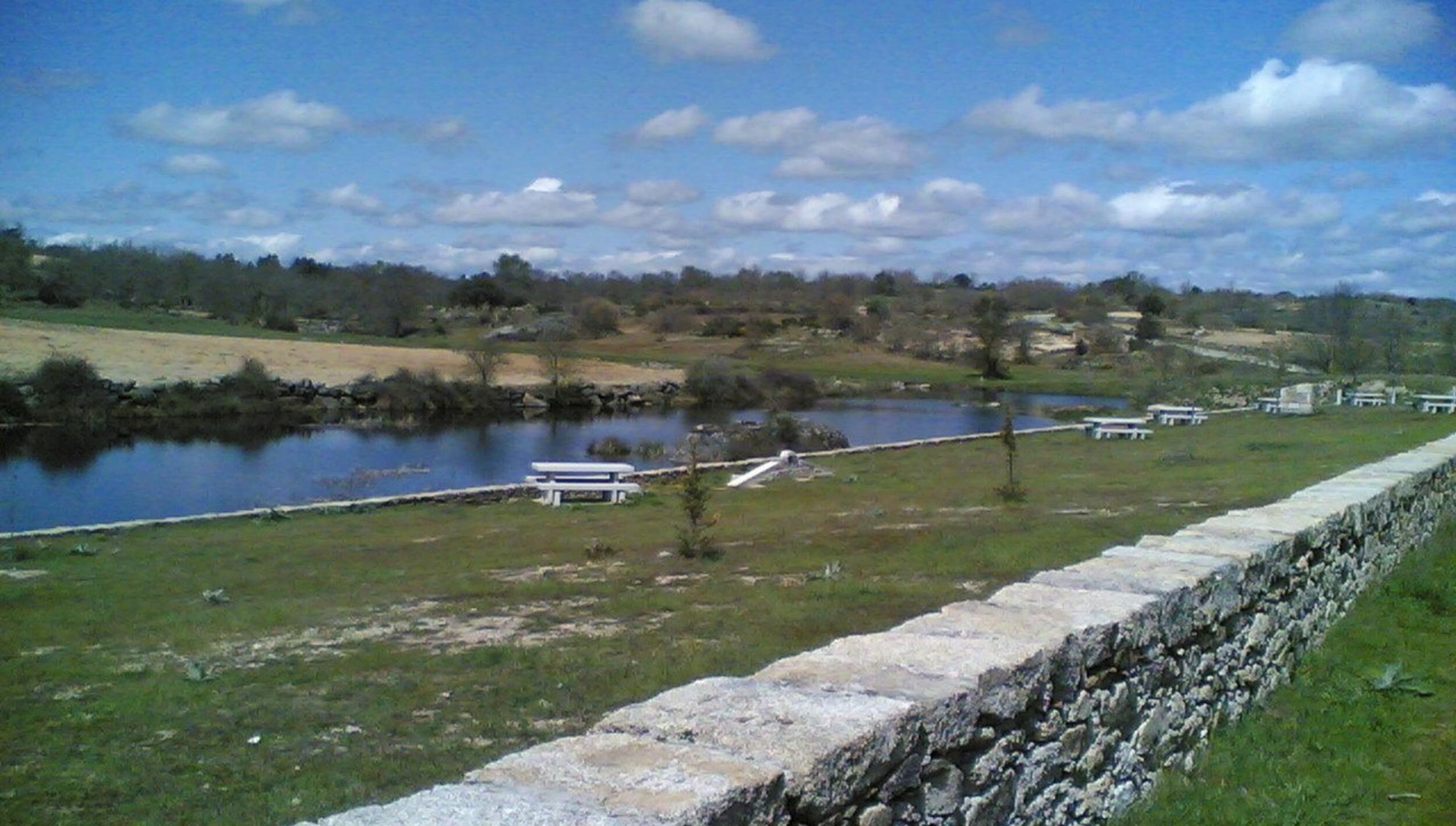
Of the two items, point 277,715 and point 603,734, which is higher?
point 603,734

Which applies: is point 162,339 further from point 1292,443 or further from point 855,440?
point 1292,443

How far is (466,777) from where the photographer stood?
2648 millimetres

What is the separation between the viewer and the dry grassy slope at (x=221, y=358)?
3944cm

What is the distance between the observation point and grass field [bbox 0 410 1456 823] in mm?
5523

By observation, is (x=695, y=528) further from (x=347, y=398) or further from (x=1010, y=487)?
(x=347, y=398)

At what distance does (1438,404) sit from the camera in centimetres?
2667

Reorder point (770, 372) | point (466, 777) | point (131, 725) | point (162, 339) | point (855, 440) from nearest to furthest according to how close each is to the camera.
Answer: point (466, 777) → point (131, 725) → point (855, 440) → point (162, 339) → point (770, 372)

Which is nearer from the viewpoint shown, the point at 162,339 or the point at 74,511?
the point at 74,511

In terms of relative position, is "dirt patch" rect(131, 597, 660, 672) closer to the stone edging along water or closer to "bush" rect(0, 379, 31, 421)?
the stone edging along water

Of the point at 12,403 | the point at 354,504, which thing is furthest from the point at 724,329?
the point at 354,504

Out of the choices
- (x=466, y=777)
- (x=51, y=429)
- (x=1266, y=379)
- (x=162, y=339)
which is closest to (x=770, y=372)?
(x=1266, y=379)

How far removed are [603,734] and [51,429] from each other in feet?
120

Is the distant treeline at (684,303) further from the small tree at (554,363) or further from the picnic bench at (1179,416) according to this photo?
the small tree at (554,363)

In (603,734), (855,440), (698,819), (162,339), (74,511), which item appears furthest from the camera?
(162,339)
